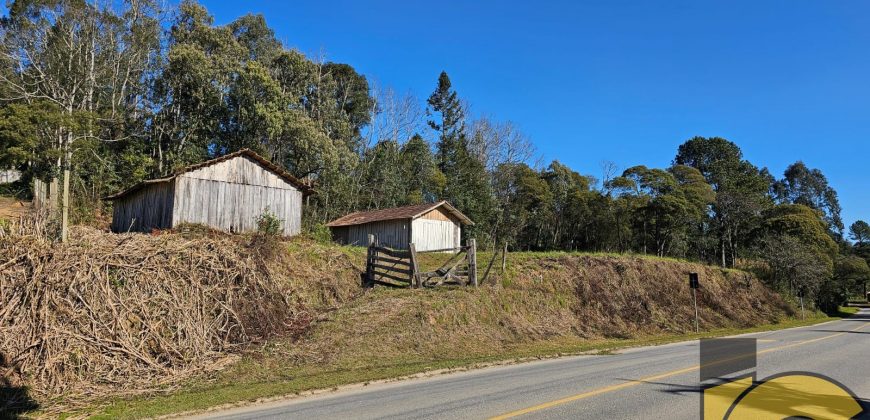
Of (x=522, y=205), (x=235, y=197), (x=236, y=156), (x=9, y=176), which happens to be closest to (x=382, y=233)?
(x=235, y=197)

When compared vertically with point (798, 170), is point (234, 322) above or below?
below

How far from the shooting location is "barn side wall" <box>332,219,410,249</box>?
110ft

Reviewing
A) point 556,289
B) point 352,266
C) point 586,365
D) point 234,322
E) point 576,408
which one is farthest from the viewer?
point 556,289

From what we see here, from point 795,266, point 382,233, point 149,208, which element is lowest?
point 795,266

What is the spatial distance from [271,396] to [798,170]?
109 metres

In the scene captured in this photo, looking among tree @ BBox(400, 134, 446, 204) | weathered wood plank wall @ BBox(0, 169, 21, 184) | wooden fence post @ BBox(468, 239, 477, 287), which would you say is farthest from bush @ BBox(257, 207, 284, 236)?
weathered wood plank wall @ BBox(0, 169, 21, 184)

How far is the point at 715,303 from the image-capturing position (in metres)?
34.3

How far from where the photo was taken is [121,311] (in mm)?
12750

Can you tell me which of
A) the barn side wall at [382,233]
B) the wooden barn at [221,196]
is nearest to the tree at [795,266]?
the barn side wall at [382,233]

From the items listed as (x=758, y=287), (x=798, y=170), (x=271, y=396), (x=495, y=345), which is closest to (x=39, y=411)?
(x=271, y=396)

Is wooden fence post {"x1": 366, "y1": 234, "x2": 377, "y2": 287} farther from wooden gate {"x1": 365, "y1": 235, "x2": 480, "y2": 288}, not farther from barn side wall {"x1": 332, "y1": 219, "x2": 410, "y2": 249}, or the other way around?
barn side wall {"x1": 332, "y1": 219, "x2": 410, "y2": 249}

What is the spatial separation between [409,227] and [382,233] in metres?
2.51

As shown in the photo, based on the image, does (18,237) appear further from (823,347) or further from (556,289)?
(823,347)

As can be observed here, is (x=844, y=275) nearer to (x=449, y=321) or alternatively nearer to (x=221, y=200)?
(x=449, y=321)
